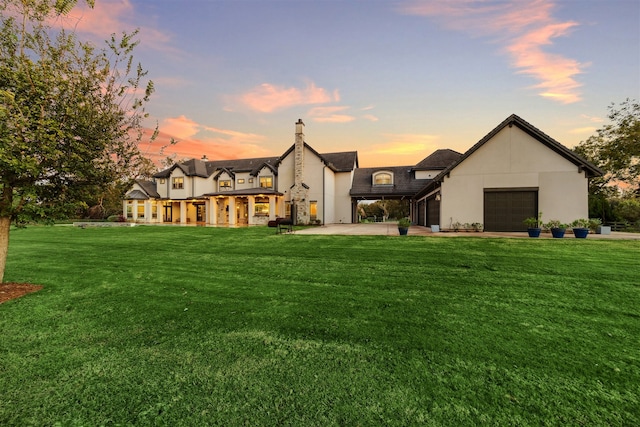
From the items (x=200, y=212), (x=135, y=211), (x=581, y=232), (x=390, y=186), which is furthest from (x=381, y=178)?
(x=135, y=211)

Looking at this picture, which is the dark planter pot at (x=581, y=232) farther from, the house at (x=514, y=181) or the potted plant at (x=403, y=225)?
the potted plant at (x=403, y=225)

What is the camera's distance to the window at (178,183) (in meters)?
34.0

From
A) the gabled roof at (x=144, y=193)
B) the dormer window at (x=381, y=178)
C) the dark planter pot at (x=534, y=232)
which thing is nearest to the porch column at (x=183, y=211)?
the gabled roof at (x=144, y=193)

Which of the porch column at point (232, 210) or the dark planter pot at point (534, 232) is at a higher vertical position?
the porch column at point (232, 210)

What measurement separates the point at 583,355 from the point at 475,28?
16968 mm

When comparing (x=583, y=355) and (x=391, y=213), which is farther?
(x=391, y=213)

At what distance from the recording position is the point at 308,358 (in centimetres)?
315

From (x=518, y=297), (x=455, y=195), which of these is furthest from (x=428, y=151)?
(x=518, y=297)

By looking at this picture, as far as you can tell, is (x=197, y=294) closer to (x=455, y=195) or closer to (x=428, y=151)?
(x=455, y=195)

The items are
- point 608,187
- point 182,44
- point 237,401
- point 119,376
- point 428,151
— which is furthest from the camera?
point 428,151

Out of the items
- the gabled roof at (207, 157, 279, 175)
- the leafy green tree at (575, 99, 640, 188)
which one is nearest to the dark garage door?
the leafy green tree at (575, 99, 640, 188)

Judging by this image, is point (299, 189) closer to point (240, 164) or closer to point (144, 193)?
point (240, 164)

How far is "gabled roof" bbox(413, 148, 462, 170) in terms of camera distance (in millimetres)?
28531

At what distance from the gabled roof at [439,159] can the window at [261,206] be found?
18.0 m
